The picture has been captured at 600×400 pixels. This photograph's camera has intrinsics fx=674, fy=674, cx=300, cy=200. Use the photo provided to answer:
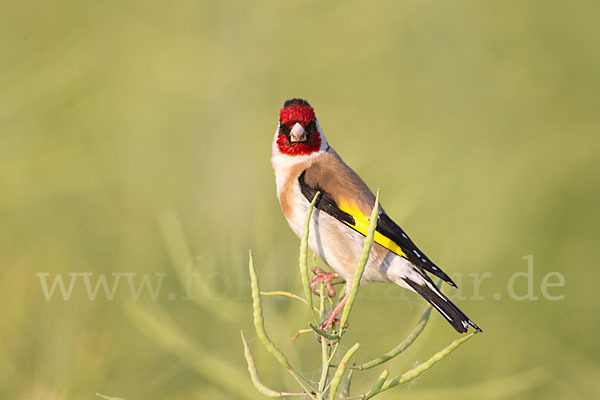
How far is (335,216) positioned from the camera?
2.67 m

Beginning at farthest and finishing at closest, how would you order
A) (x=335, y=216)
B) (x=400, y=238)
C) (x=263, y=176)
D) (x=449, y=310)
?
1. (x=263, y=176)
2. (x=335, y=216)
3. (x=400, y=238)
4. (x=449, y=310)

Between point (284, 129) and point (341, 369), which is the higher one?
point (284, 129)

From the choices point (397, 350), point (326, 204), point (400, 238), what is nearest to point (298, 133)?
point (326, 204)

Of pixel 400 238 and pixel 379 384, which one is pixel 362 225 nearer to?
pixel 400 238

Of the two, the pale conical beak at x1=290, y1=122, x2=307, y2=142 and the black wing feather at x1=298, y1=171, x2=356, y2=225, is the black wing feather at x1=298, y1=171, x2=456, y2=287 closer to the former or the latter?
the black wing feather at x1=298, y1=171, x2=356, y2=225

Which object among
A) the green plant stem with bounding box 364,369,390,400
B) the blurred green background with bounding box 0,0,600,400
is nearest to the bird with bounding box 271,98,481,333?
the blurred green background with bounding box 0,0,600,400

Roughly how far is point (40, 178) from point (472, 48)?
4628mm

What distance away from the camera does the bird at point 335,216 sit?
251cm

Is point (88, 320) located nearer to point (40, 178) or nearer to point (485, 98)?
point (40, 178)

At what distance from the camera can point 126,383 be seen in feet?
7.05

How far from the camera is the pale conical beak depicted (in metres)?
2.84

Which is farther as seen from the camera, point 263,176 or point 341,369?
point 263,176

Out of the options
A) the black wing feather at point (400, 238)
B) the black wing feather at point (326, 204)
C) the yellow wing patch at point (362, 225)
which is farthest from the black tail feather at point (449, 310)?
the black wing feather at point (326, 204)

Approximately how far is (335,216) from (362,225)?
126 millimetres
